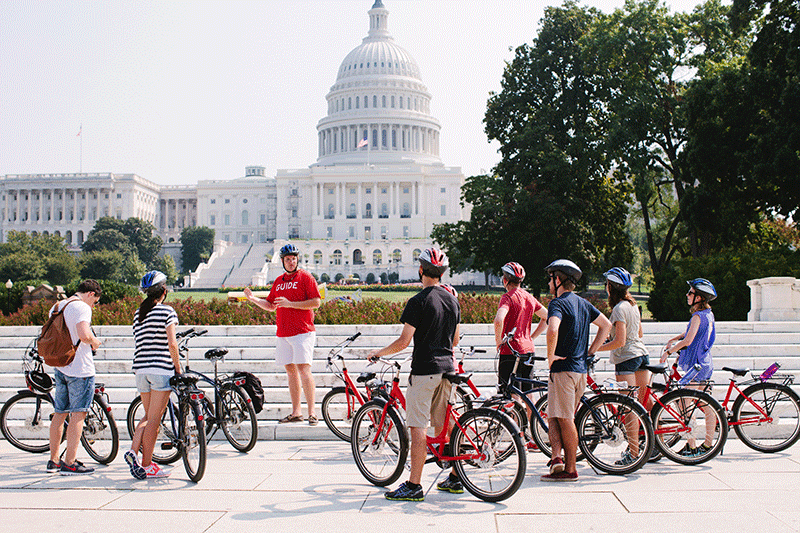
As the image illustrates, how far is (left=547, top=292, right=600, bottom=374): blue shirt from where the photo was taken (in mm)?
6551

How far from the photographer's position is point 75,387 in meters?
7.20

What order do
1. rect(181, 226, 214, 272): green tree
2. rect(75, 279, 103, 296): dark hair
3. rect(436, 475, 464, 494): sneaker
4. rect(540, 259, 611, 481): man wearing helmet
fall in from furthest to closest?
rect(181, 226, 214, 272): green tree
rect(75, 279, 103, 296): dark hair
rect(540, 259, 611, 481): man wearing helmet
rect(436, 475, 464, 494): sneaker

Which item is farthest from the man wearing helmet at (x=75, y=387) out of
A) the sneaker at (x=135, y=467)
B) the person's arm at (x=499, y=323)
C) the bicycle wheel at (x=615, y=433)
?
the bicycle wheel at (x=615, y=433)

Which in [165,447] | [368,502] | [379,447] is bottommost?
[368,502]

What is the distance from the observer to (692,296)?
7.98 m

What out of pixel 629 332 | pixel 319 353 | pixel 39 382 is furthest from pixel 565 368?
pixel 319 353

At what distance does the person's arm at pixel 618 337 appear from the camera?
7.22 meters

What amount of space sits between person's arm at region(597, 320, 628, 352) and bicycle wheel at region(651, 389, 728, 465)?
700 millimetres

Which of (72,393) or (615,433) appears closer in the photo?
(615,433)

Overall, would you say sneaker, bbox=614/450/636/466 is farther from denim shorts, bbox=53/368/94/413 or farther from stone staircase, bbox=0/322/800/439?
denim shorts, bbox=53/368/94/413

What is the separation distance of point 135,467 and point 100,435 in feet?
2.87

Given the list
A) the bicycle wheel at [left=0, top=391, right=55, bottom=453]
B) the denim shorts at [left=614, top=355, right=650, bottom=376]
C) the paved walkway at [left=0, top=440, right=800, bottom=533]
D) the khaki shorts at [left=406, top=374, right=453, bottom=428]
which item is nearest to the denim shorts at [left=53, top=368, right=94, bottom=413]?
the paved walkway at [left=0, top=440, right=800, bottom=533]

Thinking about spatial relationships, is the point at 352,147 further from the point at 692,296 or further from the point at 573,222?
the point at 692,296

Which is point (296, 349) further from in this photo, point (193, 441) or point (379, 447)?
point (379, 447)
